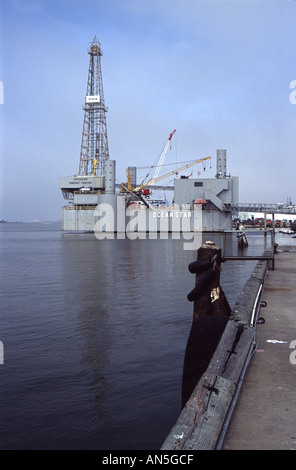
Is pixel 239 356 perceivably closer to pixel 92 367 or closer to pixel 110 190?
pixel 92 367

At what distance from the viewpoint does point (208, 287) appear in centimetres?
891

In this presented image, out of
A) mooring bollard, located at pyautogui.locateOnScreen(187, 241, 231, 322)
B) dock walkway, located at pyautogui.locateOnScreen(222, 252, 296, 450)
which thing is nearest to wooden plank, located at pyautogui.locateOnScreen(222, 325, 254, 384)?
dock walkway, located at pyautogui.locateOnScreen(222, 252, 296, 450)

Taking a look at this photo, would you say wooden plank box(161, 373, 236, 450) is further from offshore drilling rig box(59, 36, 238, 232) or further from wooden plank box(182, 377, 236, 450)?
offshore drilling rig box(59, 36, 238, 232)

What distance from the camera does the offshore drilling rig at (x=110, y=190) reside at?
98.2m

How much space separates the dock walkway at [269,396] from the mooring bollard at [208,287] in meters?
1.06

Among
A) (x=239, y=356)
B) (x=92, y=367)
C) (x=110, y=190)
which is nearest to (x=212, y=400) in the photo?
(x=239, y=356)

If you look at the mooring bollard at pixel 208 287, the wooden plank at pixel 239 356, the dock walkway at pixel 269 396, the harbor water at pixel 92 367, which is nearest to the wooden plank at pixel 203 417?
the dock walkway at pixel 269 396

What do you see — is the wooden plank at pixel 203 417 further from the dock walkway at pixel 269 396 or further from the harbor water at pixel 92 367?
the harbor water at pixel 92 367

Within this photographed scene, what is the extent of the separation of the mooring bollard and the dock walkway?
106 cm

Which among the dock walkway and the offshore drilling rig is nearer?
the dock walkway

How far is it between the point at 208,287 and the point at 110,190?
3587 inches

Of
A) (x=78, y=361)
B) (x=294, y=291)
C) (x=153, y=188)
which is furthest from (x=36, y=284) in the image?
(x=153, y=188)

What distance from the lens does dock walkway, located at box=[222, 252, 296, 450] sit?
3.74 m
